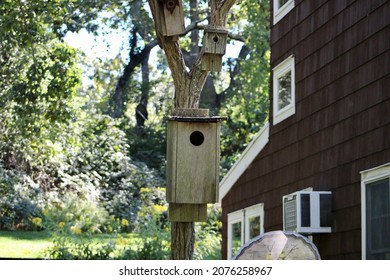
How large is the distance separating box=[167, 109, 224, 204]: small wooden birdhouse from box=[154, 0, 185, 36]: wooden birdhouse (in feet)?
2.81

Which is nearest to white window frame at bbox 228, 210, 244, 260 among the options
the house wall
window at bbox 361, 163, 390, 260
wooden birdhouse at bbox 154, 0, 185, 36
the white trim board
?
the white trim board

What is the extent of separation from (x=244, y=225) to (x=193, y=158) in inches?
233

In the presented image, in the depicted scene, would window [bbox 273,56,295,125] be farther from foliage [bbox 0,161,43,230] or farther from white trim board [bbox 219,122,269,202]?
foliage [bbox 0,161,43,230]

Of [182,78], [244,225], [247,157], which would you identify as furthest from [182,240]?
[244,225]

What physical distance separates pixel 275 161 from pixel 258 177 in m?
0.67

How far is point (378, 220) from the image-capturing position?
8156 millimetres

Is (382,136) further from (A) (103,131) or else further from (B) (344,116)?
(A) (103,131)

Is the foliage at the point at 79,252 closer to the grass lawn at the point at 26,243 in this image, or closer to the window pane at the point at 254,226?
the grass lawn at the point at 26,243

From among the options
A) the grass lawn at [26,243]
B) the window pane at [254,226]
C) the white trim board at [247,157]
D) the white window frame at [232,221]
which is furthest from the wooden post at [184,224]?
the grass lawn at [26,243]

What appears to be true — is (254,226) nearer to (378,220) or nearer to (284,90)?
(284,90)

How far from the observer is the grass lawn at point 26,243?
597 inches

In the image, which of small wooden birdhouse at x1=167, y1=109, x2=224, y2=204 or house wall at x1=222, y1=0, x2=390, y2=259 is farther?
house wall at x1=222, y1=0, x2=390, y2=259

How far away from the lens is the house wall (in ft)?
27.4

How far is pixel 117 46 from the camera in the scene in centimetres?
2544
